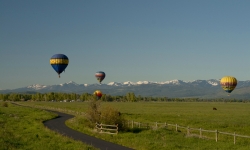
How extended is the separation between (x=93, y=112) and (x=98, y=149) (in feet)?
63.0

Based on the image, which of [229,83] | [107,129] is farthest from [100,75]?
[107,129]

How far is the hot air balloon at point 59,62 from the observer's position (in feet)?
241

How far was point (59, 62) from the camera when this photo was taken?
73.2 metres

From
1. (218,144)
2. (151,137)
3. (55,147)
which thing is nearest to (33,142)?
(55,147)

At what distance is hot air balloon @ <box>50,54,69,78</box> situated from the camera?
7331cm

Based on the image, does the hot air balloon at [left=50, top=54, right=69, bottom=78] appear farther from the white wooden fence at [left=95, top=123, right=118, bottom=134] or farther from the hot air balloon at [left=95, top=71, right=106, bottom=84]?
the hot air balloon at [left=95, top=71, right=106, bottom=84]

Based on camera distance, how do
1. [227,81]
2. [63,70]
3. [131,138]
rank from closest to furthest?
[131,138], [63,70], [227,81]

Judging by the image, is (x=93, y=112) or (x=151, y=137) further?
(x=93, y=112)

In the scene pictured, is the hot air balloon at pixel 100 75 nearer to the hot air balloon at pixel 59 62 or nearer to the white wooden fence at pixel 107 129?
the hot air balloon at pixel 59 62

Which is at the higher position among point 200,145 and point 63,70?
point 63,70

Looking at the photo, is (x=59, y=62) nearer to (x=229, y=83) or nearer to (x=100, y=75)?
(x=100, y=75)

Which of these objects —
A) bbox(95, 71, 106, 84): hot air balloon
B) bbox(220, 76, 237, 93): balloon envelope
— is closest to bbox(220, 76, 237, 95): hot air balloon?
bbox(220, 76, 237, 93): balloon envelope

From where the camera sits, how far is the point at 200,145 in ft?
103

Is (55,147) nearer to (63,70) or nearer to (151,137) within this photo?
(151,137)
